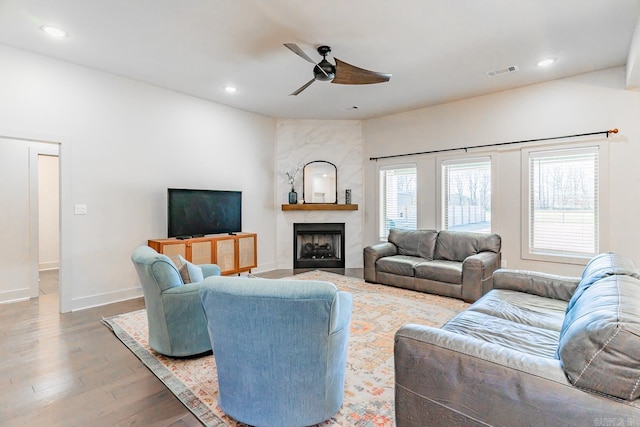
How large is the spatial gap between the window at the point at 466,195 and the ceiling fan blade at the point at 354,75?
255cm

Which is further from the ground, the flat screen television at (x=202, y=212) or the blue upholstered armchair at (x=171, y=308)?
the flat screen television at (x=202, y=212)

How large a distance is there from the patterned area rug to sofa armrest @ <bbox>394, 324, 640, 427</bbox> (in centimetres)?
58

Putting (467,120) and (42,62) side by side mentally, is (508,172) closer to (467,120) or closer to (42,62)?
(467,120)

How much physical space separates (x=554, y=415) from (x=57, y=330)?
408 cm

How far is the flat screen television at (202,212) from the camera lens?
4.44m

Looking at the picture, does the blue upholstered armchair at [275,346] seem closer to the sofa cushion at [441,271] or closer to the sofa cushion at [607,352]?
the sofa cushion at [607,352]

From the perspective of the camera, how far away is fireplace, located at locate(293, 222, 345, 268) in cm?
623

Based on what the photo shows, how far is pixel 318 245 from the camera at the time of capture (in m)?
6.48

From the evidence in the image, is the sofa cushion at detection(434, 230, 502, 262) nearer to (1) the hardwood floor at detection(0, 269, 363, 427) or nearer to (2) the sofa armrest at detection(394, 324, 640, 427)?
(2) the sofa armrest at detection(394, 324, 640, 427)

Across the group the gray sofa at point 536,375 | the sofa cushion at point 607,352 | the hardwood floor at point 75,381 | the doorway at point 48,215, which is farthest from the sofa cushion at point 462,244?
the doorway at point 48,215

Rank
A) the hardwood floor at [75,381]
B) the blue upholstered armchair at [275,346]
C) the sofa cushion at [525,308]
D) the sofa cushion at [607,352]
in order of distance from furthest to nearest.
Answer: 1. the sofa cushion at [525,308]
2. the hardwood floor at [75,381]
3. the blue upholstered armchair at [275,346]
4. the sofa cushion at [607,352]

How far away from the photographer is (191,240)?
4379 mm

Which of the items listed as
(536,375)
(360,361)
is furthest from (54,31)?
(536,375)

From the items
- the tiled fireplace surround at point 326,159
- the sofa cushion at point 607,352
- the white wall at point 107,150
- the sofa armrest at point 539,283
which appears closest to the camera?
the sofa cushion at point 607,352
